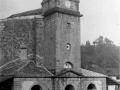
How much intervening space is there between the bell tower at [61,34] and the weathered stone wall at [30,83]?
1855 mm

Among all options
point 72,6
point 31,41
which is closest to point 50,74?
point 31,41

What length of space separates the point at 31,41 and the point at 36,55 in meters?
1.80

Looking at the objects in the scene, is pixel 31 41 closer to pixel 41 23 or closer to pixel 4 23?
pixel 41 23

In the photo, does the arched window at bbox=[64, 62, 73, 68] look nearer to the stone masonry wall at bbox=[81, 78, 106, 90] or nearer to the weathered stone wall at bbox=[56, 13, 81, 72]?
the weathered stone wall at bbox=[56, 13, 81, 72]

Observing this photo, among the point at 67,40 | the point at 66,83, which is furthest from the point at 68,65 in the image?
the point at 67,40

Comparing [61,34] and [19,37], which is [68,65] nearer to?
[61,34]

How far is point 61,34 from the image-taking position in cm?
2202

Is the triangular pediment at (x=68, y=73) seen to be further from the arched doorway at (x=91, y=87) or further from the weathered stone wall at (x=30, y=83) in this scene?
the arched doorway at (x=91, y=87)

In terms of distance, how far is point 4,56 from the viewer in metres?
23.3

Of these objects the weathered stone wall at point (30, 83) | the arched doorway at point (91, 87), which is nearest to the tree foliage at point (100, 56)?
the arched doorway at point (91, 87)

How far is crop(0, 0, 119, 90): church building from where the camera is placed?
20.8 m

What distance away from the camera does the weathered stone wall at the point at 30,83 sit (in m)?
18.3

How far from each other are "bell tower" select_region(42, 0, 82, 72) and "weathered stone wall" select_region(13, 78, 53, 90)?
6.09 ft

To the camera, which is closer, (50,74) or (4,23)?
(50,74)
